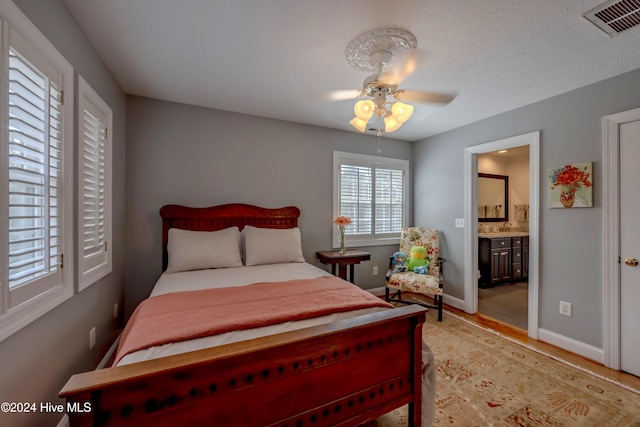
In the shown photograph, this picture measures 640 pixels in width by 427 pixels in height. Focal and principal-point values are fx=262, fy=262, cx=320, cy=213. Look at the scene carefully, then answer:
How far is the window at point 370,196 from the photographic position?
383 centimetres

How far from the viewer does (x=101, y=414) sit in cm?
92

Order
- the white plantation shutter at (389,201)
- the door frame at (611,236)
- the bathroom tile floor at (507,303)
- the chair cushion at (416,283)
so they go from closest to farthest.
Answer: the door frame at (611,236), the chair cushion at (416,283), the bathroom tile floor at (507,303), the white plantation shutter at (389,201)

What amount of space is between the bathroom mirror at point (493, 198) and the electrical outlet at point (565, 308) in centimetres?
267

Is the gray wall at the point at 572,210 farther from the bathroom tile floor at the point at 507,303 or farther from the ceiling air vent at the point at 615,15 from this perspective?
the ceiling air vent at the point at 615,15

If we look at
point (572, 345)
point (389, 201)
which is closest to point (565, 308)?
point (572, 345)

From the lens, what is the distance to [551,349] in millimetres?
2527

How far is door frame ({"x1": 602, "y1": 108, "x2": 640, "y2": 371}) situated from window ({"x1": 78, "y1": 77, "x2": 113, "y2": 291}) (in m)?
4.04

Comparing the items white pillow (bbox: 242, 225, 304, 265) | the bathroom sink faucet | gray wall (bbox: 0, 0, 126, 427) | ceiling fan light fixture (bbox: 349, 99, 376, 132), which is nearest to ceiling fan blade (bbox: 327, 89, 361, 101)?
ceiling fan light fixture (bbox: 349, 99, 376, 132)

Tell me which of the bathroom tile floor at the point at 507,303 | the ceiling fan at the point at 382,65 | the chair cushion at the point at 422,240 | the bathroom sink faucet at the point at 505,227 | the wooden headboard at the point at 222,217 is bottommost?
the bathroom tile floor at the point at 507,303

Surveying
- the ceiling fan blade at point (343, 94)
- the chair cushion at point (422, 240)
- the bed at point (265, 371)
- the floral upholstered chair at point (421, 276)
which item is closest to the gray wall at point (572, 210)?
the floral upholstered chair at point (421, 276)

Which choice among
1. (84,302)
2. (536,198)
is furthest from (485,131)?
(84,302)

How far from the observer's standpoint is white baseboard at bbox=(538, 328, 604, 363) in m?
2.30

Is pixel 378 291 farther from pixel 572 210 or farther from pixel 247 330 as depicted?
pixel 247 330

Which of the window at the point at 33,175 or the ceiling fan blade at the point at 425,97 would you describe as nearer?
the window at the point at 33,175
